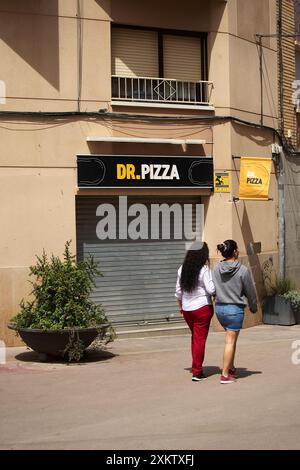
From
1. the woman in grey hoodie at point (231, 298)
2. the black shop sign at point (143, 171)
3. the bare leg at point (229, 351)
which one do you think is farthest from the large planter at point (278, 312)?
the bare leg at point (229, 351)

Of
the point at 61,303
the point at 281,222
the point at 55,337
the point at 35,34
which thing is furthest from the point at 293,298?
the point at 35,34

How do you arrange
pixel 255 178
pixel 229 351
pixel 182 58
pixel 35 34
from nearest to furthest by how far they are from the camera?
pixel 229 351 → pixel 35 34 → pixel 182 58 → pixel 255 178

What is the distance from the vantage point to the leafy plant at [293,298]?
14.3 metres

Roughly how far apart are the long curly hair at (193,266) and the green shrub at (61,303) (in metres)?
1.78

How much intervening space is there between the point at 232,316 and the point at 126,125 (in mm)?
5350

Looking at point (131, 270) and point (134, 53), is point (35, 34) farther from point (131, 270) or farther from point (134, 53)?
point (131, 270)

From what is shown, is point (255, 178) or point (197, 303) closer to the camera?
Result: point (197, 303)

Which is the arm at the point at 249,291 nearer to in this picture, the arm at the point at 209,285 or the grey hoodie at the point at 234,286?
the grey hoodie at the point at 234,286

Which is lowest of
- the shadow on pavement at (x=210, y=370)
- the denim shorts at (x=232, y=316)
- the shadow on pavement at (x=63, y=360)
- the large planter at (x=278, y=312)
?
the shadow on pavement at (x=210, y=370)

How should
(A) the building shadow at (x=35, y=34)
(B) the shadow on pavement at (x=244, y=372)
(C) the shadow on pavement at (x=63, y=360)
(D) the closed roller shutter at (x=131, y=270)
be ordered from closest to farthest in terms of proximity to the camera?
(B) the shadow on pavement at (x=244, y=372) → (C) the shadow on pavement at (x=63, y=360) → (A) the building shadow at (x=35, y=34) → (D) the closed roller shutter at (x=131, y=270)

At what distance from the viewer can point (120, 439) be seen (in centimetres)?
614

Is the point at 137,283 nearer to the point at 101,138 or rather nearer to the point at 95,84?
the point at 101,138

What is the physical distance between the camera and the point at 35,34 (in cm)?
1202

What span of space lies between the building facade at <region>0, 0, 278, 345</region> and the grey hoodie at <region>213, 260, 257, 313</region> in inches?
168
